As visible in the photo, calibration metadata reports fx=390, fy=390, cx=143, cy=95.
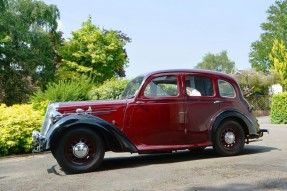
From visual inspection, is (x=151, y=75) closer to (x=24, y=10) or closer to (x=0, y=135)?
(x=0, y=135)

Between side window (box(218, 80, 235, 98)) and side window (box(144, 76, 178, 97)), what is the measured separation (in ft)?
3.58

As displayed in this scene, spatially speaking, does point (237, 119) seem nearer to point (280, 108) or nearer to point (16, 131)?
point (16, 131)

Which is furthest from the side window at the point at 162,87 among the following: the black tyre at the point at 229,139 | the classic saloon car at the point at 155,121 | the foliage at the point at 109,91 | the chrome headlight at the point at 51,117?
the foliage at the point at 109,91

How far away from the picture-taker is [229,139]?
8.30 m

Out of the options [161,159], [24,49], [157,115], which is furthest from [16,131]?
[24,49]

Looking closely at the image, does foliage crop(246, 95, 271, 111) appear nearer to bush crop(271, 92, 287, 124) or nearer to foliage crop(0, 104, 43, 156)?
bush crop(271, 92, 287, 124)

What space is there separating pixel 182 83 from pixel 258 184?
127 inches

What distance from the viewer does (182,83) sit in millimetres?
8070

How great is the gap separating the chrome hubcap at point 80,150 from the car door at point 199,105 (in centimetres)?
209

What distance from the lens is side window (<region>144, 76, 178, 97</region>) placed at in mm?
7799

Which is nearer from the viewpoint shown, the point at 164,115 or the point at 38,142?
the point at 38,142

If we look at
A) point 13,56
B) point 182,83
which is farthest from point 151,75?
point 13,56

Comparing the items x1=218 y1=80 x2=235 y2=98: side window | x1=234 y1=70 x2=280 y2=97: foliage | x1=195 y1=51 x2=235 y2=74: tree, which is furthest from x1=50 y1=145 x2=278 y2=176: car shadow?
x1=195 y1=51 x2=235 y2=74: tree

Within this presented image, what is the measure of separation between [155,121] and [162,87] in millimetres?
751
